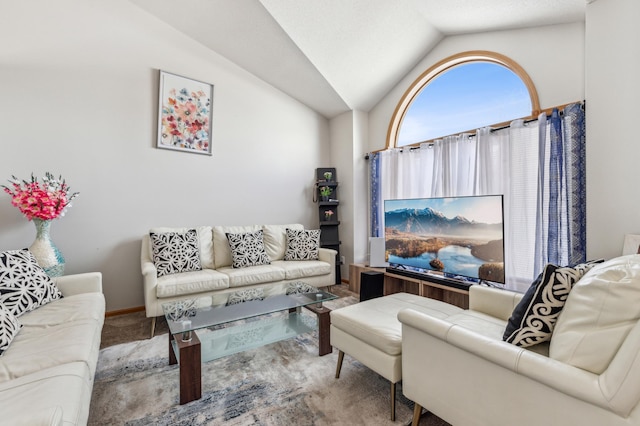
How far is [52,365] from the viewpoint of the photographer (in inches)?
48.6

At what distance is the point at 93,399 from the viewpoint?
1.67 meters

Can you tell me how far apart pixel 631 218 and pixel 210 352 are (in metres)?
2.88

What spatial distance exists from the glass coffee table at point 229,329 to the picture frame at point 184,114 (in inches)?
78.8

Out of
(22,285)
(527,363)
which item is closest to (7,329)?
(22,285)

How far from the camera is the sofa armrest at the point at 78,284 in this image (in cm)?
216

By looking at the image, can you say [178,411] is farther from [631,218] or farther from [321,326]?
[631,218]

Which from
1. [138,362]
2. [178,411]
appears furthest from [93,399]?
[178,411]

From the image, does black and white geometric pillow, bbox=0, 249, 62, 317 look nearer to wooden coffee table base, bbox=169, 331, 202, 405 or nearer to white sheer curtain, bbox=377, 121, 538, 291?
wooden coffee table base, bbox=169, 331, 202, 405

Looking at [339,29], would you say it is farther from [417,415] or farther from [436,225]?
[417,415]

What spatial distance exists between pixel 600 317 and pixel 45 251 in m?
3.57

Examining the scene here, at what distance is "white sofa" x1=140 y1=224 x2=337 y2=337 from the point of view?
8.40 ft

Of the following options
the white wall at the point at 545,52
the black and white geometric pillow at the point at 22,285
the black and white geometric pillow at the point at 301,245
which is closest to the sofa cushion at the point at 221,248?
the black and white geometric pillow at the point at 301,245

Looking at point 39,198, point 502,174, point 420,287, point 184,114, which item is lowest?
point 420,287

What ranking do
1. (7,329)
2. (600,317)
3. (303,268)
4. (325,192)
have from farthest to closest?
(325,192) < (303,268) < (7,329) < (600,317)
